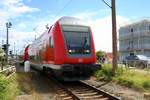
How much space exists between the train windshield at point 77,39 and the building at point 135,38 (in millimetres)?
51029

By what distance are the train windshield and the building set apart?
5103cm

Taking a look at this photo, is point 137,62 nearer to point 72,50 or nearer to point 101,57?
point 101,57

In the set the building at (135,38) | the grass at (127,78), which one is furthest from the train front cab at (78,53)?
the building at (135,38)

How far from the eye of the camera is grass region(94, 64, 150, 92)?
16.3 m

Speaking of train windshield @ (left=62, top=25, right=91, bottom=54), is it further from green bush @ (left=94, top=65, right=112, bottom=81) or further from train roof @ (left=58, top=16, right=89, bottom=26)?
green bush @ (left=94, top=65, right=112, bottom=81)

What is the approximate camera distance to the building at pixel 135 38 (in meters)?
72.9

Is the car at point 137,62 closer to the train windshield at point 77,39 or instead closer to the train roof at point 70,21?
the train roof at point 70,21

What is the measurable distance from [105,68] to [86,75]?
13.3ft

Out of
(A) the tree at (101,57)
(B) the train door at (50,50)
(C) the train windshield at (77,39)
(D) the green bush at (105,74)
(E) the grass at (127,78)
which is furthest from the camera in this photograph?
(A) the tree at (101,57)

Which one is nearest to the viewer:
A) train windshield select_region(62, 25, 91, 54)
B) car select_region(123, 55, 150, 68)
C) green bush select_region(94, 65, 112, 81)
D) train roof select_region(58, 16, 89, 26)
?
train windshield select_region(62, 25, 91, 54)

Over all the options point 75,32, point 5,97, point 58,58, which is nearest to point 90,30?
point 75,32

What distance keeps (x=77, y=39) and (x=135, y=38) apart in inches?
2375

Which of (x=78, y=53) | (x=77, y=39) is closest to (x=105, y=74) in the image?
(x=78, y=53)

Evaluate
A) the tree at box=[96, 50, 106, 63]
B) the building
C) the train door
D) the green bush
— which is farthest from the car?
the building
